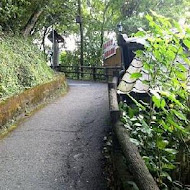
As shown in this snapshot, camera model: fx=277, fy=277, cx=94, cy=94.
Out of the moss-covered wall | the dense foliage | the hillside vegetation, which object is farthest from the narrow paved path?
the dense foliage

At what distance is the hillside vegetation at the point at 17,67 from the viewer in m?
6.68

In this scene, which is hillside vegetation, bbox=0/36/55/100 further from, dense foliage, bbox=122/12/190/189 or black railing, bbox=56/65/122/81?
black railing, bbox=56/65/122/81

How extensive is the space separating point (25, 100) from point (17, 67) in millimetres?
1343

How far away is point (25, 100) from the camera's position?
22.6ft

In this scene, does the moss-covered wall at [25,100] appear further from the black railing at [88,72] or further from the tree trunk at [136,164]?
the black railing at [88,72]

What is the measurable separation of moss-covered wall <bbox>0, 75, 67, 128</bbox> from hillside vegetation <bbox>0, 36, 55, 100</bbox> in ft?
0.58

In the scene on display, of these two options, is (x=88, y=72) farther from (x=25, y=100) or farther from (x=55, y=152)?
(x=55, y=152)

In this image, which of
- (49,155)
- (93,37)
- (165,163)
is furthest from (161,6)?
(165,163)

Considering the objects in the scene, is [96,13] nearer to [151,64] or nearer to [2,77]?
[2,77]

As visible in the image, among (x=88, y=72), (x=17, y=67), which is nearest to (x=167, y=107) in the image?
(x=17, y=67)

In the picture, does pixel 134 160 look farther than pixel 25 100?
No

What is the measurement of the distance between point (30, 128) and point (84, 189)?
9.32 feet

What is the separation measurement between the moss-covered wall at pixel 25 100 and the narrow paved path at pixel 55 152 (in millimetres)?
311

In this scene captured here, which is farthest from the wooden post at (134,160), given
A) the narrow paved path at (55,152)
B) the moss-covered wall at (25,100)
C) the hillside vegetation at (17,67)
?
the hillside vegetation at (17,67)
